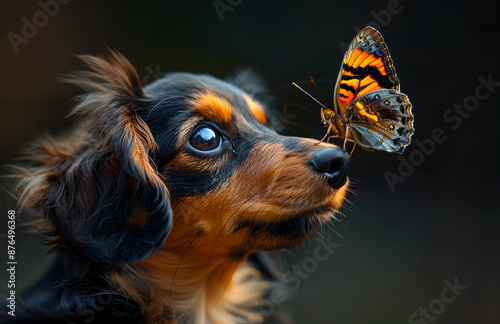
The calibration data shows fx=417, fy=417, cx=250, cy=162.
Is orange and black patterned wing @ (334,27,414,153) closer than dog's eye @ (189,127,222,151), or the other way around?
orange and black patterned wing @ (334,27,414,153)

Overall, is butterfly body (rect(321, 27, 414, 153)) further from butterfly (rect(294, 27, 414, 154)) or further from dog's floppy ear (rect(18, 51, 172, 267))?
dog's floppy ear (rect(18, 51, 172, 267))

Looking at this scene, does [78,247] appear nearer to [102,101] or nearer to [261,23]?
[102,101]

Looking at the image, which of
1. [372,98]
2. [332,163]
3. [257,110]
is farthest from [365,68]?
[257,110]

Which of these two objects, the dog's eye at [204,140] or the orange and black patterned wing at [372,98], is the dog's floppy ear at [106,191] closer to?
the dog's eye at [204,140]

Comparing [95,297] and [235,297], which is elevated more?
[95,297]

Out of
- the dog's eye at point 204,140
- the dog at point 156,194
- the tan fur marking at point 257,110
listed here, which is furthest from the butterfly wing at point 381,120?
the tan fur marking at point 257,110

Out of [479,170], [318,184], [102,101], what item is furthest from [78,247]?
[479,170]

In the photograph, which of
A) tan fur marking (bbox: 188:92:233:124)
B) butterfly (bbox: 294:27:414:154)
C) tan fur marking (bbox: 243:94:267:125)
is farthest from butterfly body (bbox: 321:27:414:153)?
tan fur marking (bbox: 243:94:267:125)

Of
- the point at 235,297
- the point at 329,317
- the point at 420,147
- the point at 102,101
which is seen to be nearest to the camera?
the point at 102,101
